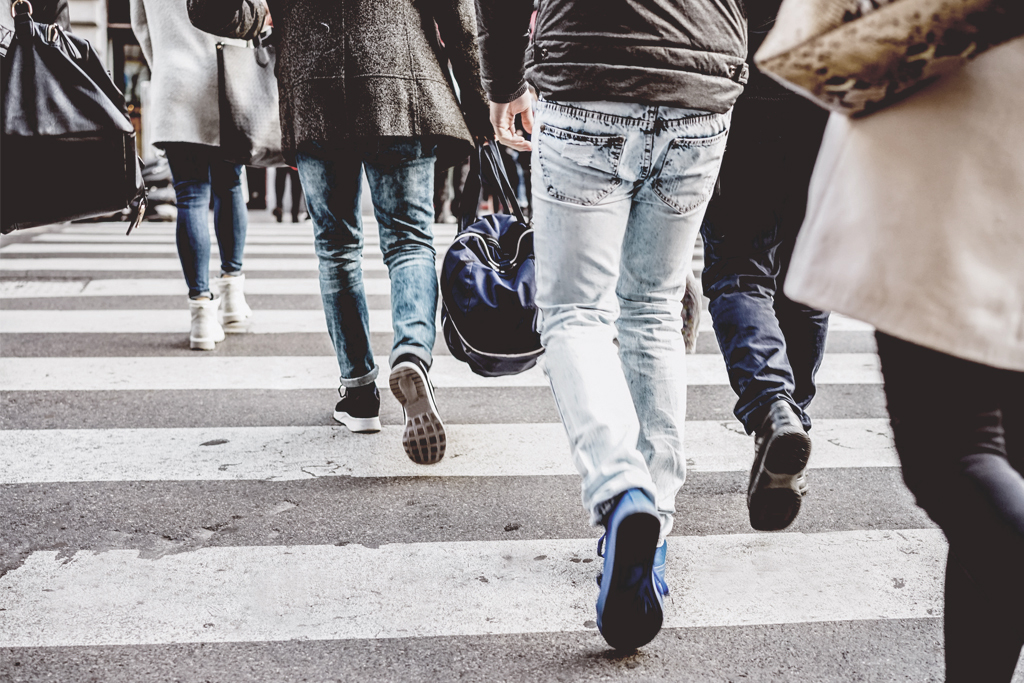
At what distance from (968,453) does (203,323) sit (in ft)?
13.6

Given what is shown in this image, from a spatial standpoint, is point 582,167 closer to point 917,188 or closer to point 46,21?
point 917,188

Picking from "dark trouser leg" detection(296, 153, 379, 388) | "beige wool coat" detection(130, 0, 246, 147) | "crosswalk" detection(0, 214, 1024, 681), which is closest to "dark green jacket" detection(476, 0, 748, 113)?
"crosswalk" detection(0, 214, 1024, 681)

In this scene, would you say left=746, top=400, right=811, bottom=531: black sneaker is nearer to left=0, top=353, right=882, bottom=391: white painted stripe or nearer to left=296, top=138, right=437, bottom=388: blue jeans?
left=296, top=138, right=437, bottom=388: blue jeans

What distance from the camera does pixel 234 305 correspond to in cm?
529

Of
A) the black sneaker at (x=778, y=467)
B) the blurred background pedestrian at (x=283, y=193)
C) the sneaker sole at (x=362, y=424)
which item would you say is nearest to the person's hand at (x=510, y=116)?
the black sneaker at (x=778, y=467)

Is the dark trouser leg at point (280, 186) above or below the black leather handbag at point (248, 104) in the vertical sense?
below

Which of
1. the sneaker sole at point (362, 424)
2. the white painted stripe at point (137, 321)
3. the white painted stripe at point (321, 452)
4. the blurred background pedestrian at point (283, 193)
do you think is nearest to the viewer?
the white painted stripe at point (321, 452)

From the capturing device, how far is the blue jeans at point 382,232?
3260 mm

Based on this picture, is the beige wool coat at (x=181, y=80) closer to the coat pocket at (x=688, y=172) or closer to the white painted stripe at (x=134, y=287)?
the white painted stripe at (x=134, y=287)

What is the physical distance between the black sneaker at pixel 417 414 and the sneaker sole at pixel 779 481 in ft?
3.25

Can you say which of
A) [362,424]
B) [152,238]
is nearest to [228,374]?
[362,424]

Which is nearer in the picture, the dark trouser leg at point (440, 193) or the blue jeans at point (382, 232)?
the blue jeans at point (382, 232)

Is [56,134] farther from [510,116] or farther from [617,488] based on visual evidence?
[617,488]

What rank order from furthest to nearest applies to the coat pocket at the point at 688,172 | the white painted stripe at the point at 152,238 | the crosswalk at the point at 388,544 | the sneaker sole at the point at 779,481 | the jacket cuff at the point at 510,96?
the white painted stripe at the point at 152,238
the sneaker sole at the point at 779,481
the jacket cuff at the point at 510,96
the crosswalk at the point at 388,544
the coat pocket at the point at 688,172
